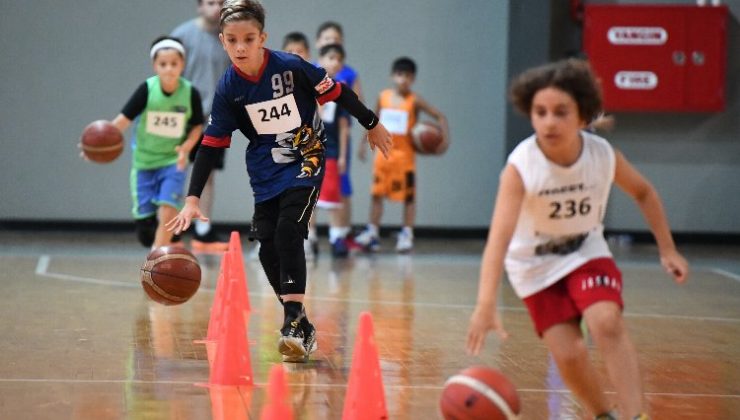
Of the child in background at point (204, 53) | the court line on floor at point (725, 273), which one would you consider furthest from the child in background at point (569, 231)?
the child in background at point (204, 53)

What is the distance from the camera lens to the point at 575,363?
464 cm

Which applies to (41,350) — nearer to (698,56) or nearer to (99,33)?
(99,33)

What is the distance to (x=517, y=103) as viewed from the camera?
477 cm

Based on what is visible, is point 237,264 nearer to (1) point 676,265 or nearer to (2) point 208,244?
(1) point 676,265

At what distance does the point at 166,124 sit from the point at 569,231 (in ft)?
19.7

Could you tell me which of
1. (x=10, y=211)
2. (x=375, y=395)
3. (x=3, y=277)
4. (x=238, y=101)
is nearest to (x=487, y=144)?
(x=10, y=211)

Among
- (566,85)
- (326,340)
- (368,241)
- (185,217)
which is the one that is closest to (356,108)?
(185,217)

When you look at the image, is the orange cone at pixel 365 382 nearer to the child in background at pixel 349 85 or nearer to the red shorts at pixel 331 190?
the red shorts at pixel 331 190

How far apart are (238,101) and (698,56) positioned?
935cm

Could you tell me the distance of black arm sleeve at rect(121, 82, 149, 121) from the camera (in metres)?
10.1

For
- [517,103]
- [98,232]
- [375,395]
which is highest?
[517,103]

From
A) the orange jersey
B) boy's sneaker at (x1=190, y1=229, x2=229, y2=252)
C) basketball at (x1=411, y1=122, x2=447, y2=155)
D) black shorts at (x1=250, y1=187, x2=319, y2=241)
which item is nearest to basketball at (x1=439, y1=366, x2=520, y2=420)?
black shorts at (x1=250, y1=187, x2=319, y2=241)

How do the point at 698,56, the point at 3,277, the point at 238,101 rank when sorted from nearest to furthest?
the point at 238,101
the point at 3,277
the point at 698,56

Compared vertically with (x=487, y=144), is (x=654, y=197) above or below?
above
